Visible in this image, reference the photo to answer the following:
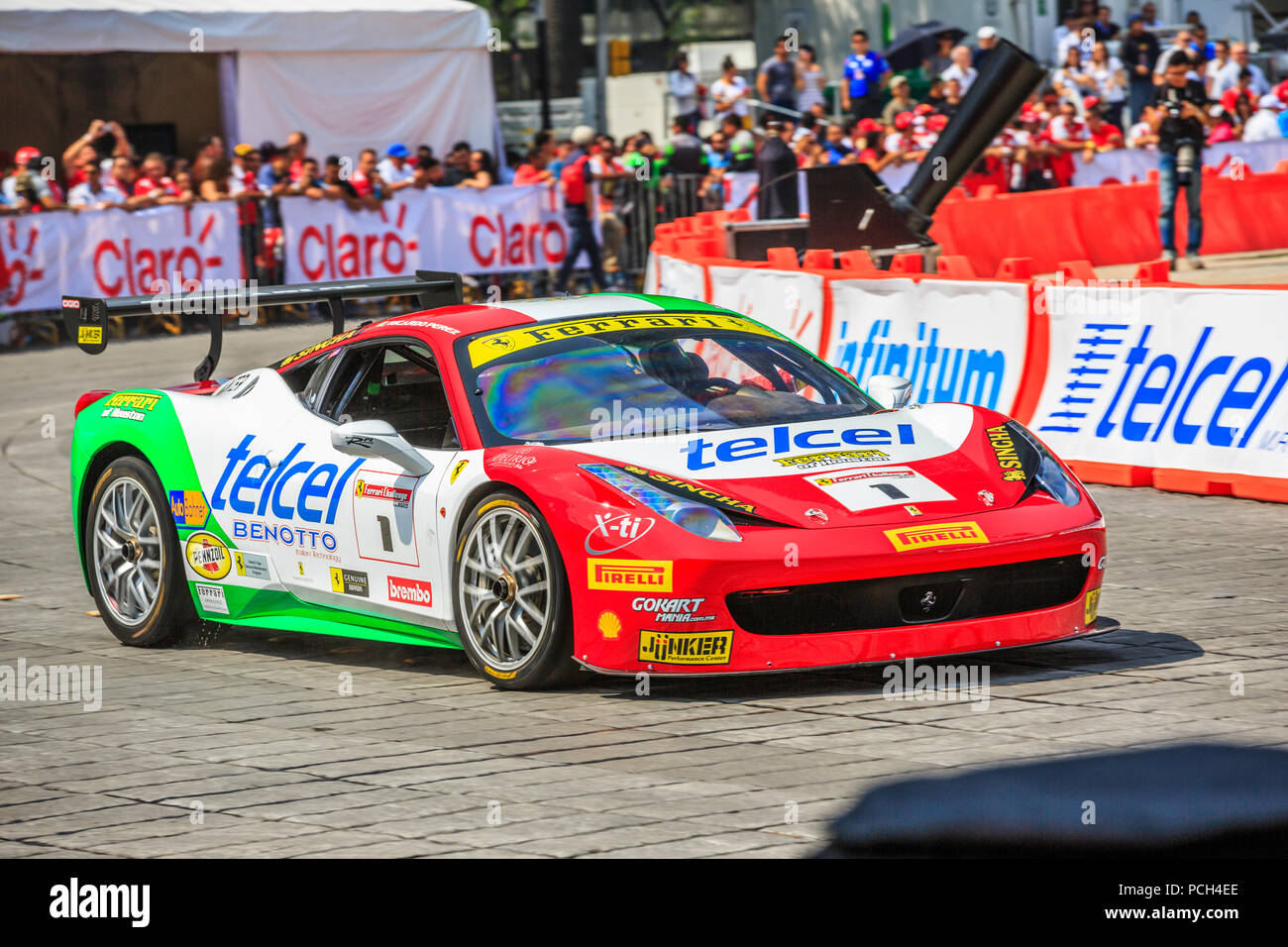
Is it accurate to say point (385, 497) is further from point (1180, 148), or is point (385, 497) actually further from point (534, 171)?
point (534, 171)

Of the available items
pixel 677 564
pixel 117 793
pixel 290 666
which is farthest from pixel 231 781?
pixel 290 666

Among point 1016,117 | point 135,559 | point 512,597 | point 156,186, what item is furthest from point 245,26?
point 512,597

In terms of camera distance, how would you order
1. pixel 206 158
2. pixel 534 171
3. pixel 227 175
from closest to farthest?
pixel 206 158
pixel 227 175
pixel 534 171

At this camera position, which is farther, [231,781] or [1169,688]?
[1169,688]

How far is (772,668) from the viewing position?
20.1ft

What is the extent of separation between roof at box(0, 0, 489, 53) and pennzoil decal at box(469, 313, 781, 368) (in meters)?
16.9

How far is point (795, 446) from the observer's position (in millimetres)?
6738

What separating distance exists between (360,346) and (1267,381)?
4752 millimetres

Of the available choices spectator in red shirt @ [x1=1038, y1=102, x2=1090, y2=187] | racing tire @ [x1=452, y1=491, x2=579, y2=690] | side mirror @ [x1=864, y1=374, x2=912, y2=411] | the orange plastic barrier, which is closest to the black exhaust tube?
the orange plastic barrier

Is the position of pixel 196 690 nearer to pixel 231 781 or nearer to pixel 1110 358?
pixel 231 781

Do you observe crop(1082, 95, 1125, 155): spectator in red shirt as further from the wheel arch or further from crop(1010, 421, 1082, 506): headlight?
crop(1010, 421, 1082, 506): headlight

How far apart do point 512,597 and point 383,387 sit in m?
1.58
